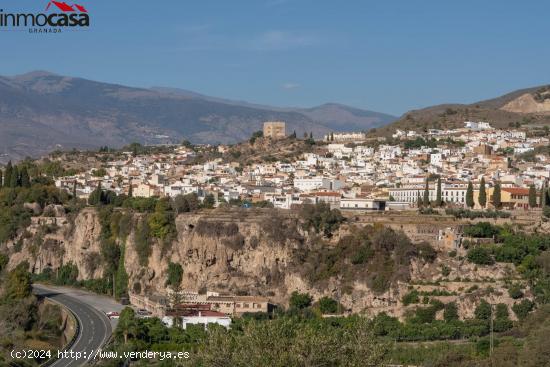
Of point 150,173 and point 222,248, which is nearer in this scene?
point 222,248

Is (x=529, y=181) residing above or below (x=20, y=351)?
Answer: above

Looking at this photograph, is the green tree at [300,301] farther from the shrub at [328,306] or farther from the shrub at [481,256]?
the shrub at [481,256]

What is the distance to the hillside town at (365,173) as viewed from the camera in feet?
192

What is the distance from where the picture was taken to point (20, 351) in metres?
35.9

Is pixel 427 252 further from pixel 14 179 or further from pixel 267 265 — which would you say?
pixel 14 179

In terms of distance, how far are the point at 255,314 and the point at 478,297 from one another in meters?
8.36

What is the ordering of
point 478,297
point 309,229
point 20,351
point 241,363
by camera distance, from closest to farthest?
point 241,363 < point 20,351 < point 478,297 < point 309,229

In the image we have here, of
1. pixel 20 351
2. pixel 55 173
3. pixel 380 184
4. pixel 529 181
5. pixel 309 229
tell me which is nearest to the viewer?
pixel 20 351

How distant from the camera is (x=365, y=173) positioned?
7131 cm

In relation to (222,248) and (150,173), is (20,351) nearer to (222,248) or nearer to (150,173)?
(222,248)

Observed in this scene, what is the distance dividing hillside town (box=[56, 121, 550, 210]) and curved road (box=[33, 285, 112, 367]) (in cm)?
1145

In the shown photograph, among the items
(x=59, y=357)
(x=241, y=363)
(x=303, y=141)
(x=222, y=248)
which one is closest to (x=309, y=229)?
(x=222, y=248)

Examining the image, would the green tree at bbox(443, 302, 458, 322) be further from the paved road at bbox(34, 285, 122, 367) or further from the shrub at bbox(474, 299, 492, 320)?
the paved road at bbox(34, 285, 122, 367)

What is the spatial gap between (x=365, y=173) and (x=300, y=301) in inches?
1048
